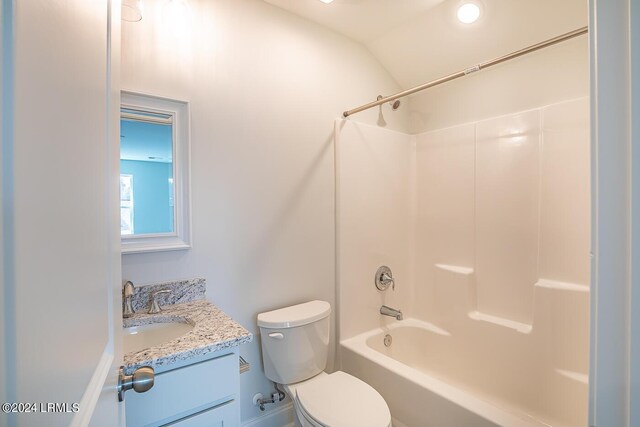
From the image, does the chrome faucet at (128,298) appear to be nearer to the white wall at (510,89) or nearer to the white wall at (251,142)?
the white wall at (251,142)

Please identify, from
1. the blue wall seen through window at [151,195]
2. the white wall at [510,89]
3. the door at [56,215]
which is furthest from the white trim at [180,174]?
the white wall at [510,89]

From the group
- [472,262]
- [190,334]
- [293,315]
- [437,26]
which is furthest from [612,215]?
[437,26]

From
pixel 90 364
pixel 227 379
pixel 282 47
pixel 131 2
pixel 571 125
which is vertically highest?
pixel 282 47

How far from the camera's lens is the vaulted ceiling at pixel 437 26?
169cm

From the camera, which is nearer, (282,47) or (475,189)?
(282,47)

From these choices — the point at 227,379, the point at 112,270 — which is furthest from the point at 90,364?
the point at 227,379

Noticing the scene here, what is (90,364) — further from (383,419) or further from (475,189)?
(475,189)

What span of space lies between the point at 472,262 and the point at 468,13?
1.61m

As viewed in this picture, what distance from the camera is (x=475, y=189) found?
2.11 metres

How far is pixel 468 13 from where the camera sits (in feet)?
5.83

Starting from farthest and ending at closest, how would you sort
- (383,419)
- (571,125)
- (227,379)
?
(571,125) < (383,419) < (227,379)

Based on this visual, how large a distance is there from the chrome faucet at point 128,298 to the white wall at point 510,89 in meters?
2.27

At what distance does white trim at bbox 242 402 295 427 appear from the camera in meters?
1.70

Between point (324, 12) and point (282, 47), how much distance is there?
354 millimetres
